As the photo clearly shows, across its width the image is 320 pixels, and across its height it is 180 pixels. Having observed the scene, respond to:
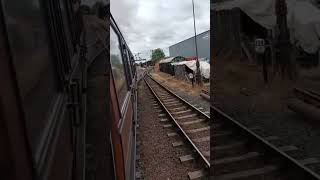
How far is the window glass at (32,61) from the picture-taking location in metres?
1.34

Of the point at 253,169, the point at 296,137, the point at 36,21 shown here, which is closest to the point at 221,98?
the point at 296,137

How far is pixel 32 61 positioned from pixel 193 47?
45.1 meters

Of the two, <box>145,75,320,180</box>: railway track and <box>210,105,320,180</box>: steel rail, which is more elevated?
<box>210,105,320,180</box>: steel rail

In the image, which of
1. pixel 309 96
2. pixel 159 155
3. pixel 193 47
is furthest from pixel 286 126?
pixel 193 47

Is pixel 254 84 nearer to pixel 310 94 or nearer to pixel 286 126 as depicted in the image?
pixel 310 94

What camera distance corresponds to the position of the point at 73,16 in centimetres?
316

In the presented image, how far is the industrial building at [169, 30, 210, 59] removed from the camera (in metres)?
31.9

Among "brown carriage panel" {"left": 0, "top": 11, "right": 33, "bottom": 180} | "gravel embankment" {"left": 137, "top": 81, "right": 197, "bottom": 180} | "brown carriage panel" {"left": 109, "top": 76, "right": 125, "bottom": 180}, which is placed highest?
"brown carriage panel" {"left": 0, "top": 11, "right": 33, "bottom": 180}

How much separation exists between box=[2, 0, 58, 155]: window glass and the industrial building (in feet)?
83.4

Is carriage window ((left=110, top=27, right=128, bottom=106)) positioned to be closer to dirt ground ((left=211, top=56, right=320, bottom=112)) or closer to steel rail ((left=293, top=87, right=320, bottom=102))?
steel rail ((left=293, top=87, right=320, bottom=102))

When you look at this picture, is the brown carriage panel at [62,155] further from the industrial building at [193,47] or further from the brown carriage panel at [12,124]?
the industrial building at [193,47]

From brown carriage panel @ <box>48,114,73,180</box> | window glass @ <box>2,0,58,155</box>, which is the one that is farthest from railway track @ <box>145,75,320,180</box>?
window glass @ <box>2,0,58,155</box>

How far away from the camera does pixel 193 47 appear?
152 ft

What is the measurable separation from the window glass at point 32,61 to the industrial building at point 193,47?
25.4m
